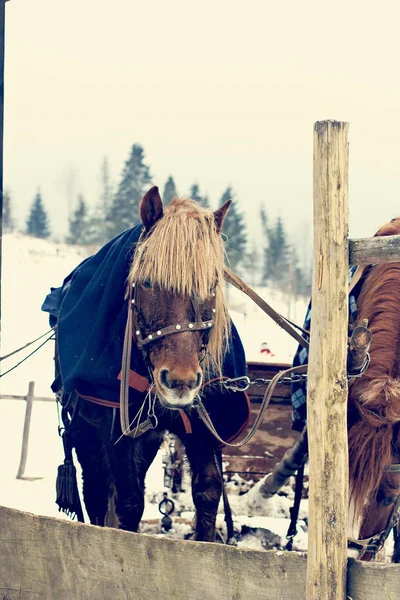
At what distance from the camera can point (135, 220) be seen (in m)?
47.7

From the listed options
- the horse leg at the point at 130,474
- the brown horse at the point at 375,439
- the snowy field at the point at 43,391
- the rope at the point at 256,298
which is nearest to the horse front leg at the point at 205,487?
the horse leg at the point at 130,474

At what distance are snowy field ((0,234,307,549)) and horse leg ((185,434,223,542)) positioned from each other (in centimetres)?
148

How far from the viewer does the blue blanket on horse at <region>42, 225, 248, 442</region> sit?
425cm

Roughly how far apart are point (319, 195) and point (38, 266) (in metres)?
41.7

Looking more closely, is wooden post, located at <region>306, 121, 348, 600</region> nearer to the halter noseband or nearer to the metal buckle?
the halter noseband

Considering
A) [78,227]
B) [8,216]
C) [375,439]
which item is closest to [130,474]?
[375,439]

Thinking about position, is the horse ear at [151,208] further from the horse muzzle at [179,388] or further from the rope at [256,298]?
the horse muzzle at [179,388]

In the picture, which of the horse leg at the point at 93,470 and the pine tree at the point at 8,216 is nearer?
the horse leg at the point at 93,470

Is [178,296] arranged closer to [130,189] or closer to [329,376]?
[329,376]

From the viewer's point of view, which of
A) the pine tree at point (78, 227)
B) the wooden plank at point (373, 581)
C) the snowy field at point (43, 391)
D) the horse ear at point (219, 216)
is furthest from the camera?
the pine tree at point (78, 227)

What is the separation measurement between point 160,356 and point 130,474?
0.85 m

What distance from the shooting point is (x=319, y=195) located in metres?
3.08

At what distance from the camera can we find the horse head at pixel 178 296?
368 cm

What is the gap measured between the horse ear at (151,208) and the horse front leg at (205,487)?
4.02ft
